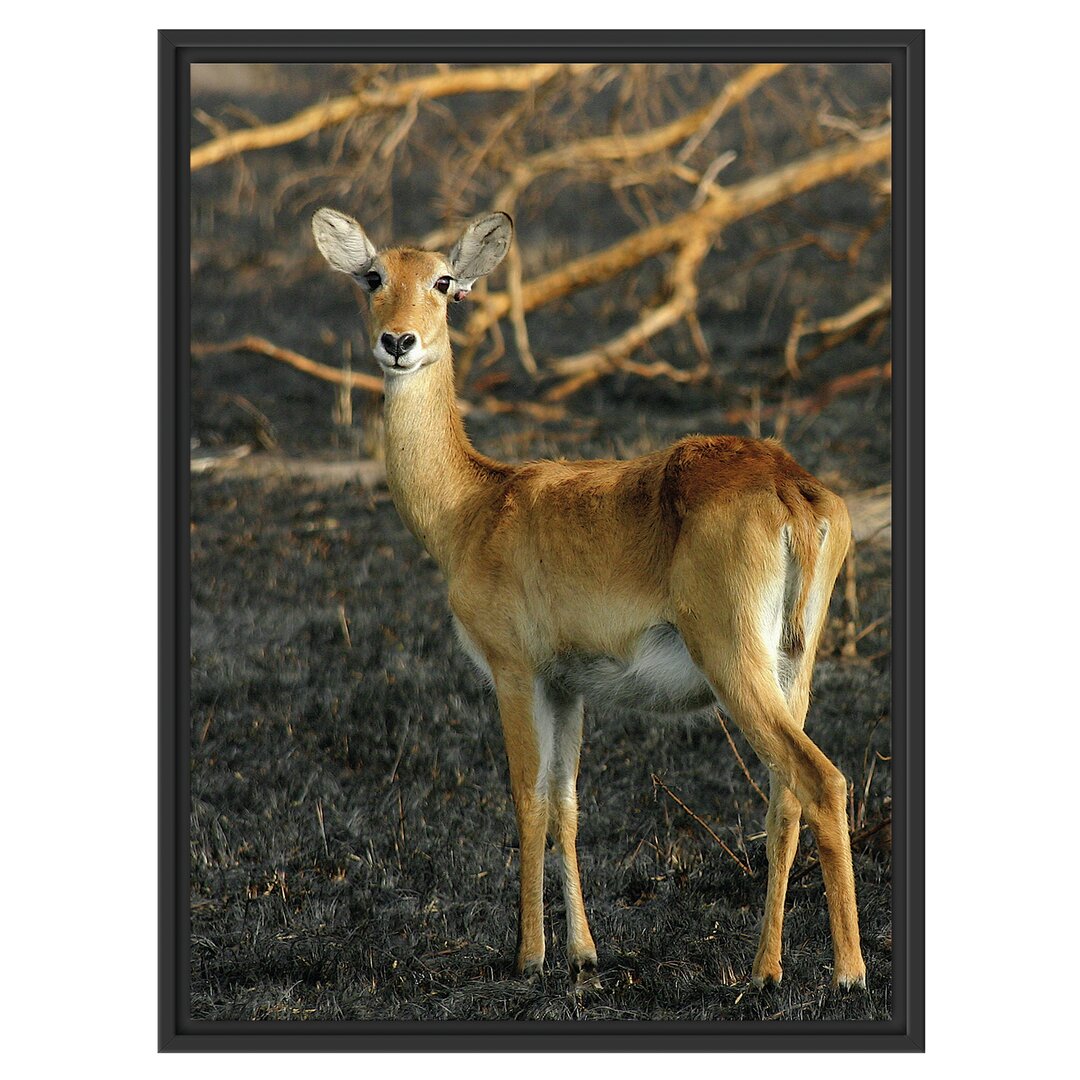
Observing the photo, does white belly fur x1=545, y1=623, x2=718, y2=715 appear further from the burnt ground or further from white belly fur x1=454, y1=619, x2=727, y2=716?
the burnt ground

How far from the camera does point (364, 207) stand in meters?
11.7

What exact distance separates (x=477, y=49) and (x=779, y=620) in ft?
6.62

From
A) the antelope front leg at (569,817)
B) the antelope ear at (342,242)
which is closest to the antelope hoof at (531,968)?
the antelope front leg at (569,817)

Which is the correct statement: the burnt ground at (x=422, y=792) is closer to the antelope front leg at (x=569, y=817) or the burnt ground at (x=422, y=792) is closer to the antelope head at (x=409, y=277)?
the antelope front leg at (x=569, y=817)

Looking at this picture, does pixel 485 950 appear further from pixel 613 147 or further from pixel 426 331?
pixel 613 147

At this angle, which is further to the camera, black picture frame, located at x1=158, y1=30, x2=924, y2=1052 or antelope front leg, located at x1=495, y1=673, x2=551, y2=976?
antelope front leg, located at x1=495, y1=673, x2=551, y2=976

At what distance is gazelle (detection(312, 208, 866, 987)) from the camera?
4.56 metres

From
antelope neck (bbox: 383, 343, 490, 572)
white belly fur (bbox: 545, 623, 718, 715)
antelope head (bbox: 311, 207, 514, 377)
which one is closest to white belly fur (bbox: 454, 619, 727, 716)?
white belly fur (bbox: 545, 623, 718, 715)

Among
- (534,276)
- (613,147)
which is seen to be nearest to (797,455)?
(613,147)

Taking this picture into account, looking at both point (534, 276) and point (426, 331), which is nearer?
point (426, 331)

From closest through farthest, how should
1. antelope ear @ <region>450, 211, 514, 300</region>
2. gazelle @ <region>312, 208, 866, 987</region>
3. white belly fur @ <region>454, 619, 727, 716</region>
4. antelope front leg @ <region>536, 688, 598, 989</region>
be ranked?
gazelle @ <region>312, 208, 866, 987</region> → white belly fur @ <region>454, 619, 727, 716</region> → antelope front leg @ <region>536, 688, 598, 989</region> → antelope ear @ <region>450, 211, 514, 300</region>
